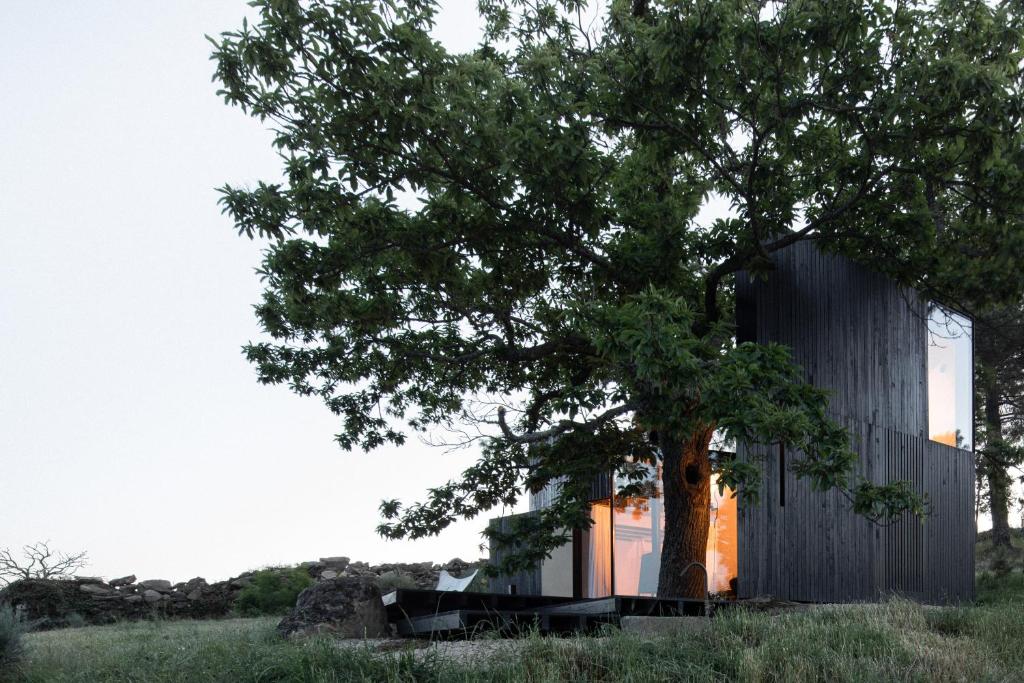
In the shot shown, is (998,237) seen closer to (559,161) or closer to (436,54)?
(559,161)

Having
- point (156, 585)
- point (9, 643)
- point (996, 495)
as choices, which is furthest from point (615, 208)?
point (156, 585)

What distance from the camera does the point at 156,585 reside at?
20672 millimetres

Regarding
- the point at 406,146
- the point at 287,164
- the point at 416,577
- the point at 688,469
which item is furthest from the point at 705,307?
the point at 416,577

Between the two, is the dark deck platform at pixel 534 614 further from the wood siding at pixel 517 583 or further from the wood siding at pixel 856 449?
the wood siding at pixel 517 583

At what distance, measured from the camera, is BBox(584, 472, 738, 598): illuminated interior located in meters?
14.1

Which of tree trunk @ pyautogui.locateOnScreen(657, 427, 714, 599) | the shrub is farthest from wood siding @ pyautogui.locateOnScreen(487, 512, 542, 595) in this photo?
tree trunk @ pyautogui.locateOnScreen(657, 427, 714, 599)

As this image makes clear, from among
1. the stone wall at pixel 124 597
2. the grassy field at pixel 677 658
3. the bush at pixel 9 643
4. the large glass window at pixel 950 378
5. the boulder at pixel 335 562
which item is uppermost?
the large glass window at pixel 950 378

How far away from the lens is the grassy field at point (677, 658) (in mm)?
5973

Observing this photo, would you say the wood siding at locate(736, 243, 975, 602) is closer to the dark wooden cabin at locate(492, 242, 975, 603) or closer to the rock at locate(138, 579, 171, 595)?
the dark wooden cabin at locate(492, 242, 975, 603)

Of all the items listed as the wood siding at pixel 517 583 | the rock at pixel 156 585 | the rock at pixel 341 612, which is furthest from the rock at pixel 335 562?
the rock at pixel 341 612

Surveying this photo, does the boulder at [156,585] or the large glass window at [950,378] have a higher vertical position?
the large glass window at [950,378]

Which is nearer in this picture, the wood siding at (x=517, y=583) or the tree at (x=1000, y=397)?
the wood siding at (x=517, y=583)

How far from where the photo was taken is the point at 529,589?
57.9 feet

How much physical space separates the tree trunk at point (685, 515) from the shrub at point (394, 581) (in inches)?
383
